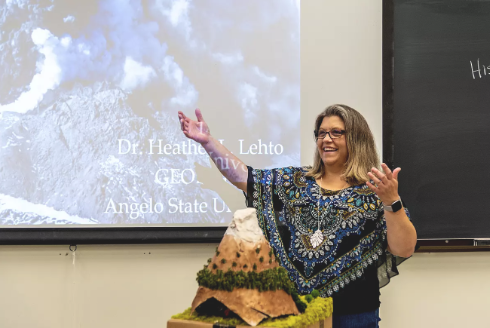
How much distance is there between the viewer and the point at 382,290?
7.36 ft

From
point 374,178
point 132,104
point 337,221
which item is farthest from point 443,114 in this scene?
point 132,104

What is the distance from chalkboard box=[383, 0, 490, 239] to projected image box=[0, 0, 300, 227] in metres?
0.52

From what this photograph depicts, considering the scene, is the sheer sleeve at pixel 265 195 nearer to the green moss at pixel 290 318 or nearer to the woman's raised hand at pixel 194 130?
the woman's raised hand at pixel 194 130

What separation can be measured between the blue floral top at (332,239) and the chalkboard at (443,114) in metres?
0.68

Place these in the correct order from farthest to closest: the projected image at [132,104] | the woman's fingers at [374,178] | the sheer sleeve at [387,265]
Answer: the projected image at [132,104] < the sheer sleeve at [387,265] < the woman's fingers at [374,178]

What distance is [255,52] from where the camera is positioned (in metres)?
2.21

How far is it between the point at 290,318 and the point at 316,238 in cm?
52

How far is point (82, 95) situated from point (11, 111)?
1.07 ft

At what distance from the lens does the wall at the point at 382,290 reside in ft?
7.23

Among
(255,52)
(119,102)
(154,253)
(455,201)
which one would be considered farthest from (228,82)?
(455,201)

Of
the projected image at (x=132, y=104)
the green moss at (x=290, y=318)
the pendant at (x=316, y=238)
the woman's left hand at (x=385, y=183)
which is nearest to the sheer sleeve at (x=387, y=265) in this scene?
the pendant at (x=316, y=238)

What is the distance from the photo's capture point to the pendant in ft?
5.04

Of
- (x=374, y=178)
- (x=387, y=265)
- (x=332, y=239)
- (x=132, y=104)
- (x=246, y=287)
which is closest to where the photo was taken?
(x=246, y=287)

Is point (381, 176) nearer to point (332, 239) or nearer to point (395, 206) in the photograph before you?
point (395, 206)
